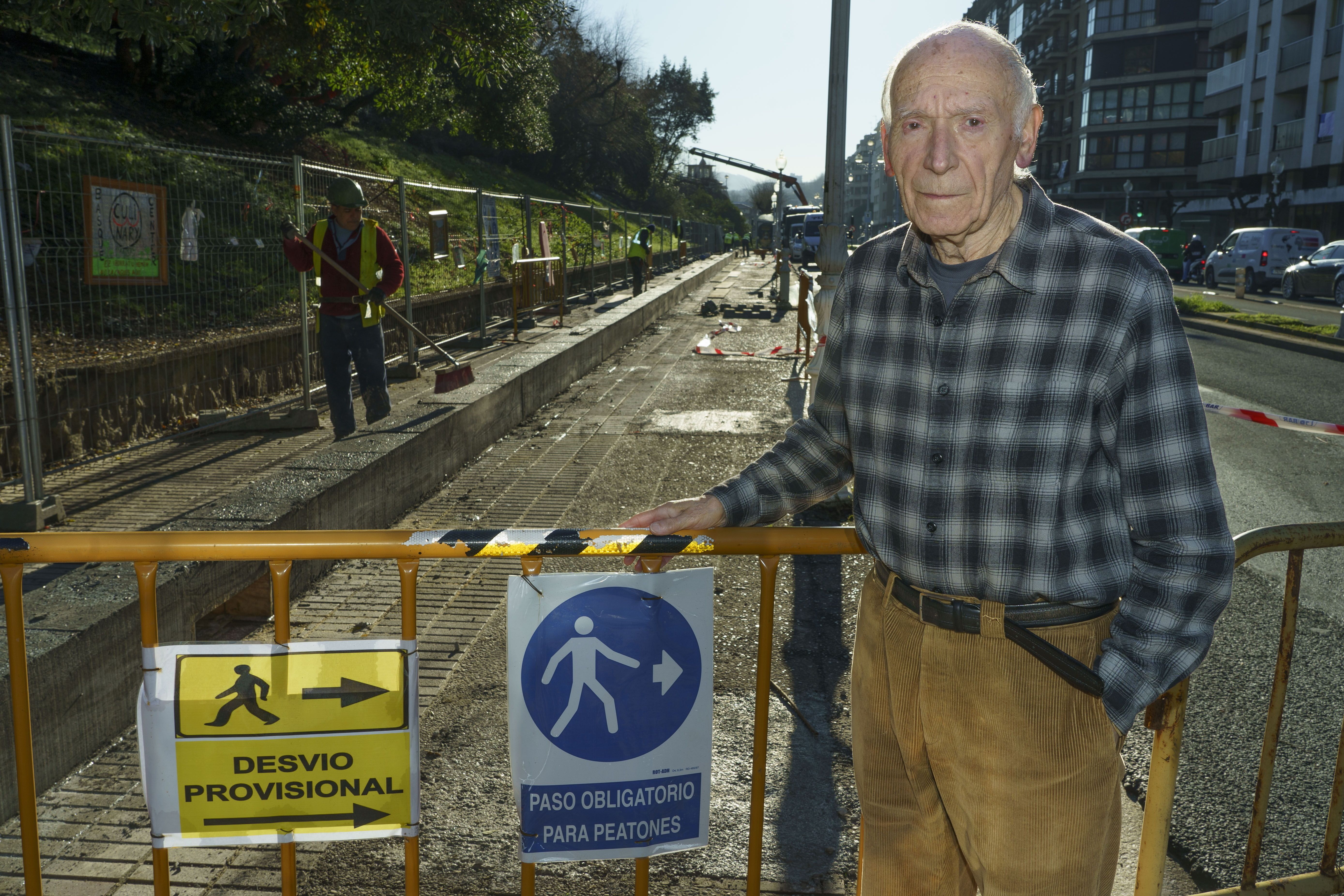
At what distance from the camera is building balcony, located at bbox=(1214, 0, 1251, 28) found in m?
53.3

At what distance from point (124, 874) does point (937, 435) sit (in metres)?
2.80

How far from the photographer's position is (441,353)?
1031cm

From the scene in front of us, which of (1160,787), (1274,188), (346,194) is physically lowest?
(1160,787)

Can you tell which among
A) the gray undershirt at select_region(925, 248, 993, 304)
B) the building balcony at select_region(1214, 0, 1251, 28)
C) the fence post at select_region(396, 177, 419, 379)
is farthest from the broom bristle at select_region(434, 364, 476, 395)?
the building balcony at select_region(1214, 0, 1251, 28)

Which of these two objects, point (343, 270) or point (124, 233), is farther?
point (343, 270)

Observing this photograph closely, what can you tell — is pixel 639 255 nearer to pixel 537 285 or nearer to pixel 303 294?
pixel 537 285

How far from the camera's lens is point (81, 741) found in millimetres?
3785

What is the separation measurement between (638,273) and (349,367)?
1653 centimetres

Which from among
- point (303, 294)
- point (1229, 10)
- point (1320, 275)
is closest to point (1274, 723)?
point (303, 294)

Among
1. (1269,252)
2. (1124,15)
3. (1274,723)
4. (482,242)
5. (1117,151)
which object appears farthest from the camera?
(1117,151)

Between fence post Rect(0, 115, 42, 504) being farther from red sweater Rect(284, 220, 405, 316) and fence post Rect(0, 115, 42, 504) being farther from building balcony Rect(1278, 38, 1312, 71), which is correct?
building balcony Rect(1278, 38, 1312, 71)

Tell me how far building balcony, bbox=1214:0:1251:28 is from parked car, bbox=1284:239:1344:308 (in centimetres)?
3115

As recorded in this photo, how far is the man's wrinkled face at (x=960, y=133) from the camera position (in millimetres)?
1879

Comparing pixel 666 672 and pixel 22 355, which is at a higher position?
pixel 22 355
